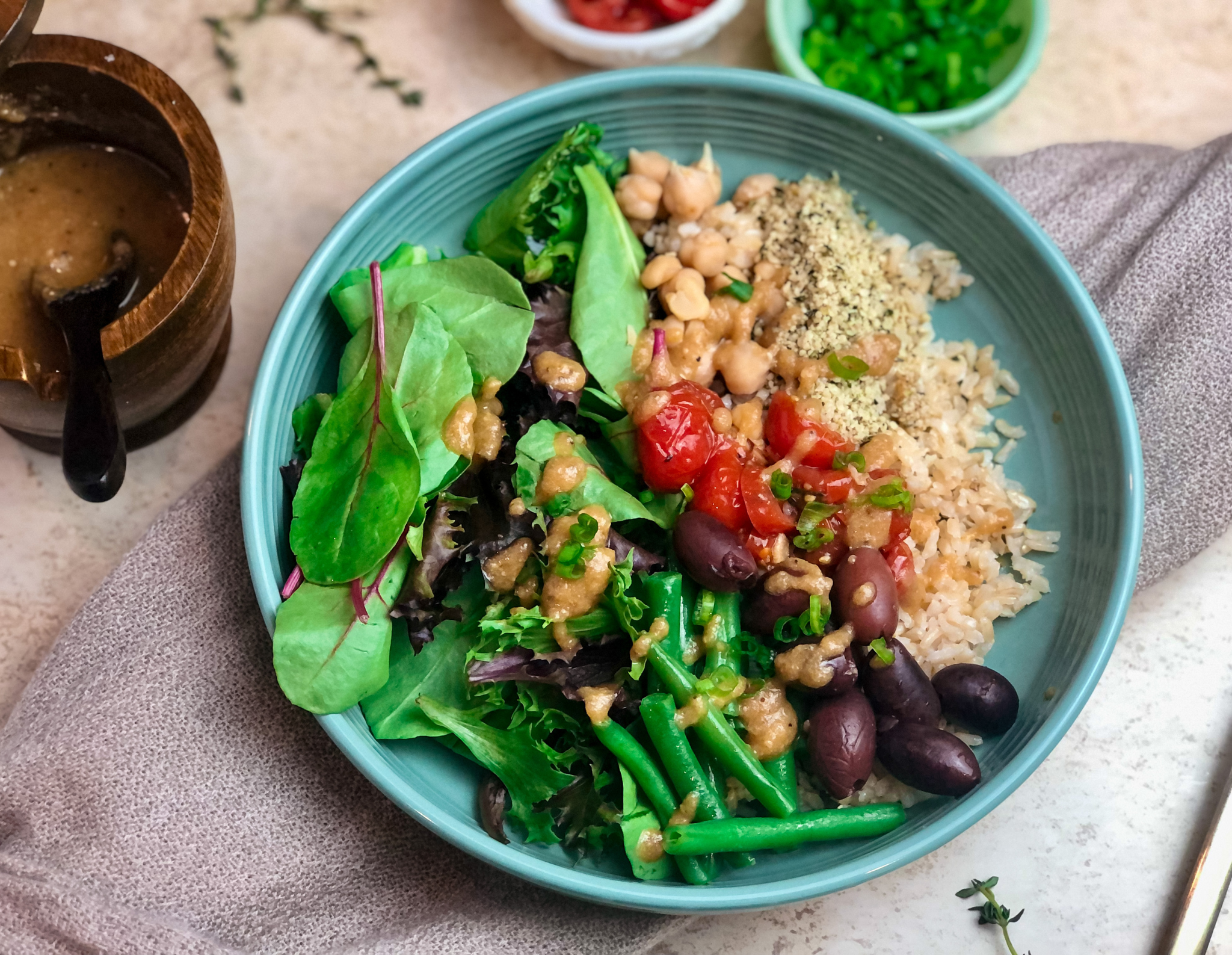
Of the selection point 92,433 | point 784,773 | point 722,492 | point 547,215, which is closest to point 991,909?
point 784,773

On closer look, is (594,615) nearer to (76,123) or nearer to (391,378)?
(391,378)

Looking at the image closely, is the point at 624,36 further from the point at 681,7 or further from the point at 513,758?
the point at 513,758

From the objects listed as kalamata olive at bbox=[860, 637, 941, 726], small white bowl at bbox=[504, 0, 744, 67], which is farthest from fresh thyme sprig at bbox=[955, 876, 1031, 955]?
small white bowl at bbox=[504, 0, 744, 67]

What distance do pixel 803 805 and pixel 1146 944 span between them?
0.64 metres

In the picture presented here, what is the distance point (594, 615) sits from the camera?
4.59 feet

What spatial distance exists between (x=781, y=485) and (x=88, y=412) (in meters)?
0.93

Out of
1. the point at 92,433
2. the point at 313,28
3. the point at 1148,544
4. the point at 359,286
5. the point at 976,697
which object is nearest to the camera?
the point at 92,433

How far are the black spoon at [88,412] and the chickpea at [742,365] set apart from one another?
851 mm

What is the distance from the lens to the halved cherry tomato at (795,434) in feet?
4.89

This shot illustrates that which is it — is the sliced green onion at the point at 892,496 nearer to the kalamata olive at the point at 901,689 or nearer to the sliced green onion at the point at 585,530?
the kalamata olive at the point at 901,689

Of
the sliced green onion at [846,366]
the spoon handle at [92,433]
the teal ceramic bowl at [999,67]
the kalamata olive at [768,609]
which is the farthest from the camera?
the teal ceramic bowl at [999,67]

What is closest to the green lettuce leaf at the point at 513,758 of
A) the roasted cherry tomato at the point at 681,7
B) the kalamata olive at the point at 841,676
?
the kalamata olive at the point at 841,676

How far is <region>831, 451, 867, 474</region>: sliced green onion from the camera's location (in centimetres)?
147

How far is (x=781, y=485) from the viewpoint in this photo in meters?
1.44
